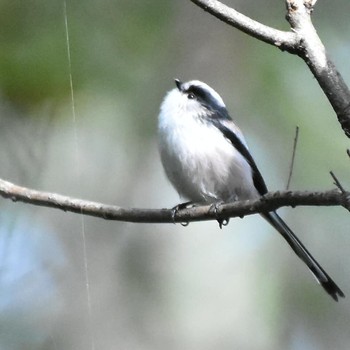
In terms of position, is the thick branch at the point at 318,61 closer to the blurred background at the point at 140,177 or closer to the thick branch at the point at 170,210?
the thick branch at the point at 170,210

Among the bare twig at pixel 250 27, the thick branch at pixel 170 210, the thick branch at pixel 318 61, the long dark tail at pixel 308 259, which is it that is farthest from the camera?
the long dark tail at pixel 308 259

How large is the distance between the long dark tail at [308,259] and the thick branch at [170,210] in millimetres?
550

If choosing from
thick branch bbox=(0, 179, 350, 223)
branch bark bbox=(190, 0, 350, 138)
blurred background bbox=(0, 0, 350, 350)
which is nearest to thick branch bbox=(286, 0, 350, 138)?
branch bark bbox=(190, 0, 350, 138)

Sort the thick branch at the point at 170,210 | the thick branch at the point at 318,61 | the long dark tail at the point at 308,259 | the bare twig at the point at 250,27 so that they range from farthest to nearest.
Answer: the long dark tail at the point at 308,259
the bare twig at the point at 250,27
the thick branch at the point at 318,61
the thick branch at the point at 170,210

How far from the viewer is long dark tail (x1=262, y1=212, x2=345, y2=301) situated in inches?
114

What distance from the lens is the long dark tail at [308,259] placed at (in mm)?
2885

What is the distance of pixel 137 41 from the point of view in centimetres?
369

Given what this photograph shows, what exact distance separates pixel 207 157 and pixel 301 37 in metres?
0.92

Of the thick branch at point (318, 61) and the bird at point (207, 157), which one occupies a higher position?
the thick branch at point (318, 61)

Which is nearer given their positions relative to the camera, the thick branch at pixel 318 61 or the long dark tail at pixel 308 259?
the thick branch at pixel 318 61

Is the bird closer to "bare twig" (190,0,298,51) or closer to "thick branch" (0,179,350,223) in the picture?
"thick branch" (0,179,350,223)

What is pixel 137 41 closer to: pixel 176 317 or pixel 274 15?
pixel 274 15

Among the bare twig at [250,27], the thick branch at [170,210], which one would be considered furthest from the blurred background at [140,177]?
the bare twig at [250,27]

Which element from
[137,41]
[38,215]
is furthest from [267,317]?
[38,215]
